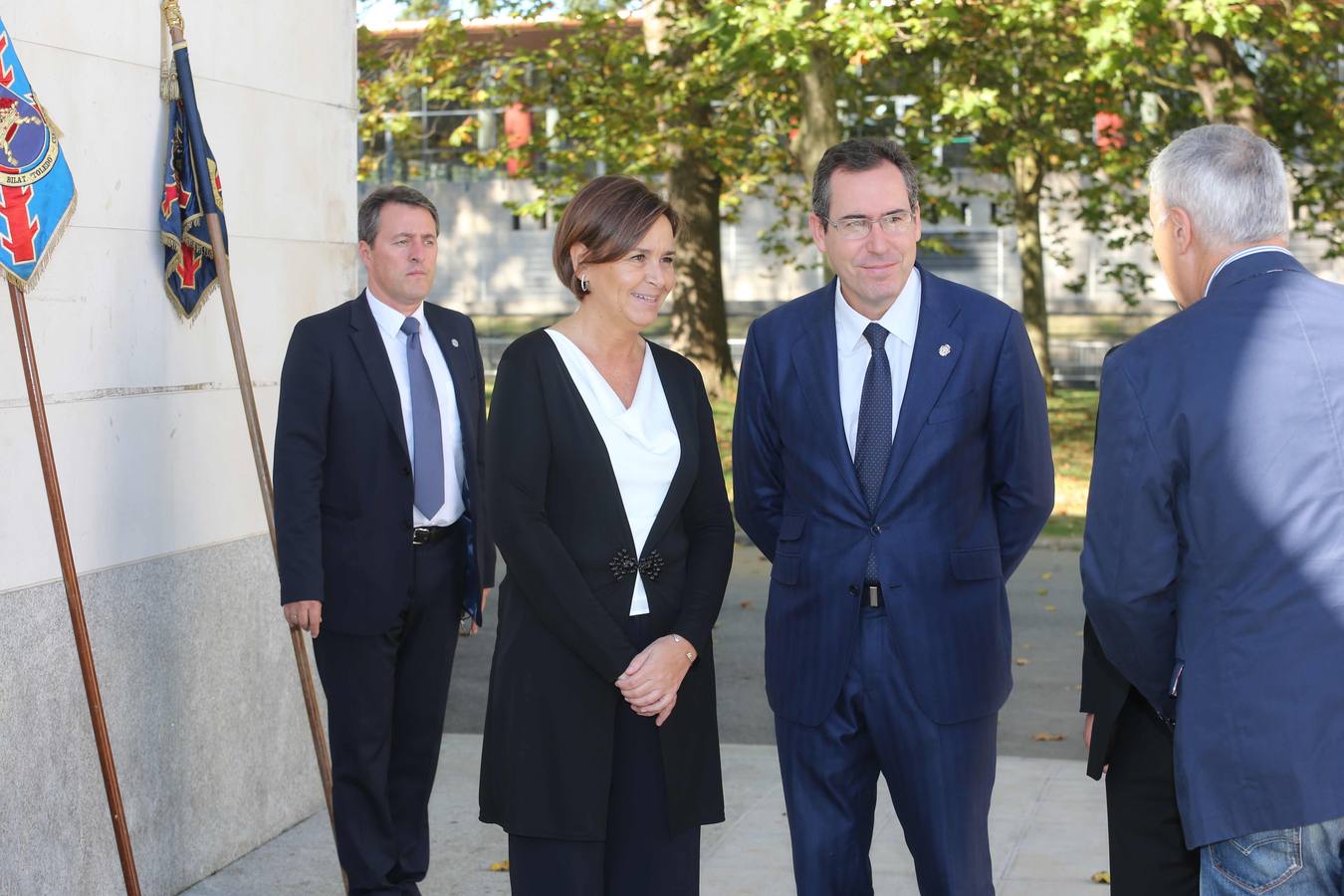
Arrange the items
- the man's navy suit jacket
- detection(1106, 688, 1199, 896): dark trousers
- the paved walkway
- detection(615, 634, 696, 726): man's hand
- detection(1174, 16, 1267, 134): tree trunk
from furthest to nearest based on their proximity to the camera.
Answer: detection(1174, 16, 1267, 134): tree trunk < the paved walkway < the man's navy suit jacket < detection(615, 634, 696, 726): man's hand < detection(1106, 688, 1199, 896): dark trousers

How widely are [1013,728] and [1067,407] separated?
670 inches

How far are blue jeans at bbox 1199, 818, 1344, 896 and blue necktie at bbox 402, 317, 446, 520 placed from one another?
2.67 m

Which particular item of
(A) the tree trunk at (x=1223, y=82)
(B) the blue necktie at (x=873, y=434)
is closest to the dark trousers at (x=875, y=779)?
(B) the blue necktie at (x=873, y=434)

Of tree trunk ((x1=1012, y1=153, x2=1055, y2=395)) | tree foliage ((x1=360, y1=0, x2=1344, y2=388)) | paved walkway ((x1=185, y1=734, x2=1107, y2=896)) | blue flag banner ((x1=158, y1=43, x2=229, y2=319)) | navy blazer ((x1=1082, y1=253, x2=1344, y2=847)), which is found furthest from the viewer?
tree trunk ((x1=1012, y1=153, x2=1055, y2=395))

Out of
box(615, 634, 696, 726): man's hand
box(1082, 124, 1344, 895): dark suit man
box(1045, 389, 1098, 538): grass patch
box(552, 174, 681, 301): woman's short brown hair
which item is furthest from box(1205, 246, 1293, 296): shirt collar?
box(1045, 389, 1098, 538): grass patch

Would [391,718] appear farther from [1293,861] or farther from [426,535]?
[1293,861]

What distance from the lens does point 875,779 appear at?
390cm

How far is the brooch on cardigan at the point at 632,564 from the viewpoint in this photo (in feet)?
11.8

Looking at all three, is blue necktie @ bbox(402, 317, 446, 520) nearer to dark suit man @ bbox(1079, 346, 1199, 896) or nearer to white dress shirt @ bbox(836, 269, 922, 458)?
white dress shirt @ bbox(836, 269, 922, 458)

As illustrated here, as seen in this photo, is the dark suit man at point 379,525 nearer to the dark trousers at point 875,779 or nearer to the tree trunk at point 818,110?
the dark trousers at point 875,779

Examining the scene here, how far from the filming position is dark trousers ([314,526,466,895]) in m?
4.85

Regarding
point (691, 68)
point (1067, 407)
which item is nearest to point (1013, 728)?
point (691, 68)

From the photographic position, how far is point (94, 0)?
4855 millimetres

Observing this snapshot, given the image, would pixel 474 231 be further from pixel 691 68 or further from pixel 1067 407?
pixel 691 68
